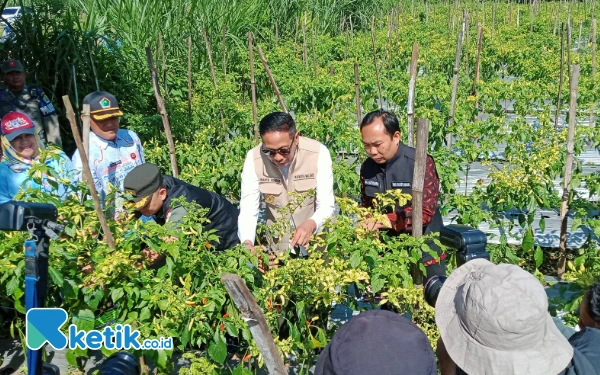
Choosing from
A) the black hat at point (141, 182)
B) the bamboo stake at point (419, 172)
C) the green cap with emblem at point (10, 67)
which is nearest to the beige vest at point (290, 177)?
the black hat at point (141, 182)

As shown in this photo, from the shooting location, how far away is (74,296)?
220 cm

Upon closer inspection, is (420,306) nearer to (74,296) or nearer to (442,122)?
(74,296)

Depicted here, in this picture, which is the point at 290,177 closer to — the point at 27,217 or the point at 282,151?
the point at 282,151

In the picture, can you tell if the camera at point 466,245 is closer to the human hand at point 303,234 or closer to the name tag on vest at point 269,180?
the human hand at point 303,234

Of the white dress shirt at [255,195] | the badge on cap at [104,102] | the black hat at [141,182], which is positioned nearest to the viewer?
the black hat at [141,182]

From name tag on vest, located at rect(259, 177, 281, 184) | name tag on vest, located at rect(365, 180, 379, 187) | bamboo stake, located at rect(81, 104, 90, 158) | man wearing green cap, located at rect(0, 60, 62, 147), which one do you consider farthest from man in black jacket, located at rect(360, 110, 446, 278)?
man wearing green cap, located at rect(0, 60, 62, 147)

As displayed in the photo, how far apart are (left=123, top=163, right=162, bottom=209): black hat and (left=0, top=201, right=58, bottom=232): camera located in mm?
762

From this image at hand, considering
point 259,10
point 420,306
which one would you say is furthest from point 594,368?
point 259,10

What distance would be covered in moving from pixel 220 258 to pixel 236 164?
5.81 ft

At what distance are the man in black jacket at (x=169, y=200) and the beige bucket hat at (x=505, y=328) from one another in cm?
135

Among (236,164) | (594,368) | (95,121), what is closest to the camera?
(594,368)

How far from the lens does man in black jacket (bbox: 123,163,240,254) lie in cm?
246

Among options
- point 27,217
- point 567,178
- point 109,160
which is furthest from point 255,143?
point 27,217

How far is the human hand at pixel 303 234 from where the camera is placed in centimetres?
248
